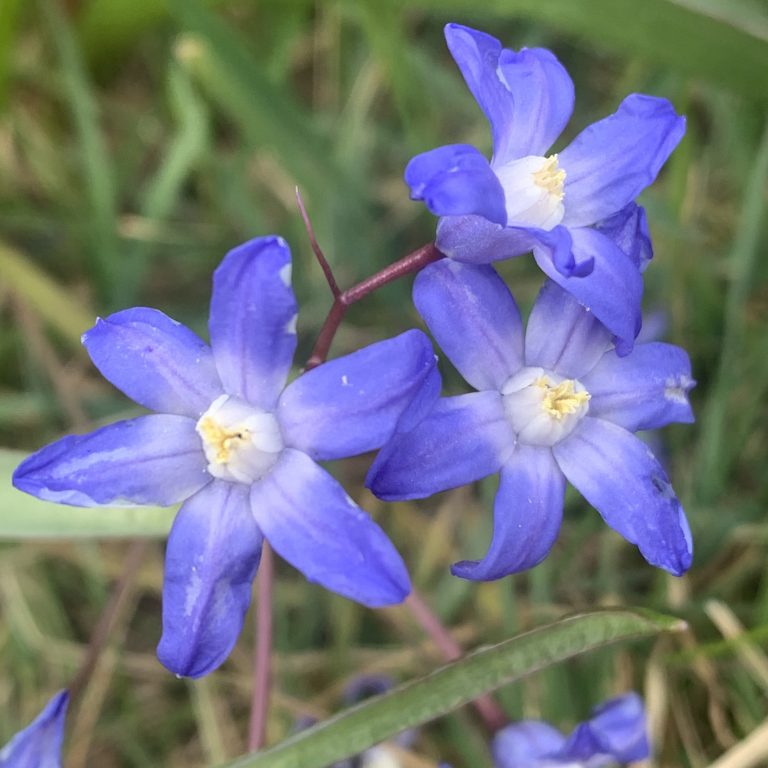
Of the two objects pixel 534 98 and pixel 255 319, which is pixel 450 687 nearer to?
pixel 255 319

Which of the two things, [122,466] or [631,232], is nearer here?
[122,466]

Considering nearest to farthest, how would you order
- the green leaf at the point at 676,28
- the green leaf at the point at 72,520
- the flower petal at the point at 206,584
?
the flower petal at the point at 206,584, the green leaf at the point at 72,520, the green leaf at the point at 676,28

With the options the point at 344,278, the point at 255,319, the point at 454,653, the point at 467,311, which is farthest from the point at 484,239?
the point at 344,278

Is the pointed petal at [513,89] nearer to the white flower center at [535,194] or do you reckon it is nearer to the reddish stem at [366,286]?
the white flower center at [535,194]

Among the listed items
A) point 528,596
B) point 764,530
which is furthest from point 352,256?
point 764,530

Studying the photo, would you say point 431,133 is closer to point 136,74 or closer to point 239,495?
point 136,74

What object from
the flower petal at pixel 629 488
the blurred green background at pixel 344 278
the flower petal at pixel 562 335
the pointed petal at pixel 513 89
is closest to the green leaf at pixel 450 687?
the flower petal at pixel 629 488
